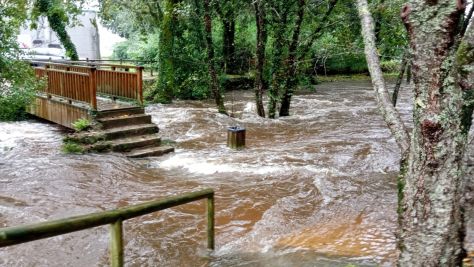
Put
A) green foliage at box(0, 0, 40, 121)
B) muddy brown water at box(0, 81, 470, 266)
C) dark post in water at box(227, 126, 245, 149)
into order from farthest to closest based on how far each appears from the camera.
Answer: dark post in water at box(227, 126, 245, 149), green foliage at box(0, 0, 40, 121), muddy brown water at box(0, 81, 470, 266)

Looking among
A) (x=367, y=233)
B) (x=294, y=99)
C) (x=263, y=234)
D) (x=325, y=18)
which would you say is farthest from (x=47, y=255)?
(x=294, y=99)

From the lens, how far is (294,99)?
20969mm

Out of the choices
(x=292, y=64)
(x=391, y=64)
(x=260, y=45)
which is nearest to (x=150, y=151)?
(x=260, y=45)

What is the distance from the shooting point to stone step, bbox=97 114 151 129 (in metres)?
10.3

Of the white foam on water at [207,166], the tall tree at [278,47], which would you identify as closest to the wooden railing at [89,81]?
the white foam on water at [207,166]

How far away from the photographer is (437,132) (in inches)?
108

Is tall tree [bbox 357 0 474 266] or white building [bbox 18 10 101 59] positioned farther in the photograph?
white building [bbox 18 10 101 59]

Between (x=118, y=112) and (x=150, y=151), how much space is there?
1.35m

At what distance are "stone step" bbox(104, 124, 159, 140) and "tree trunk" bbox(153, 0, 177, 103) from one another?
736 cm

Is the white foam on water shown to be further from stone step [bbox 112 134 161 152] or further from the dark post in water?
the dark post in water

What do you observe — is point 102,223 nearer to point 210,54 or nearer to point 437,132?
point 437,132

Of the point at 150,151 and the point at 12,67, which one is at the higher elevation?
the point at 12,67

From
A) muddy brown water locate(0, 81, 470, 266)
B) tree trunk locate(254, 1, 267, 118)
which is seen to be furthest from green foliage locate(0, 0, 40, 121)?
tree trunk locate(254, 1, 267, 118)

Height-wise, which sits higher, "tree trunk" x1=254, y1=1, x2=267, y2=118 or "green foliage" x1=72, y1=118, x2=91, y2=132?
"tree trunk" x1=254, y1=1, x2=267, y2=118
